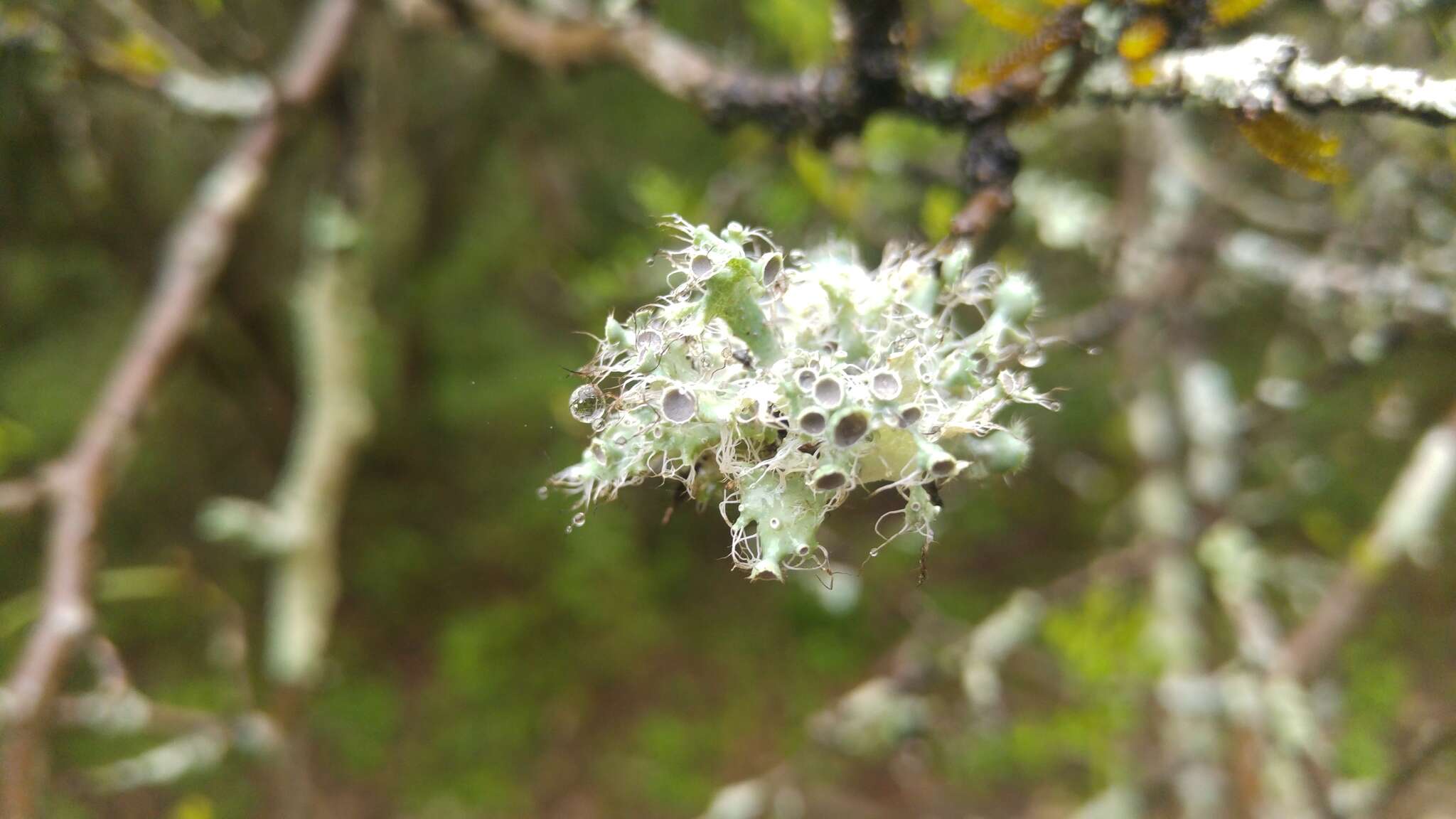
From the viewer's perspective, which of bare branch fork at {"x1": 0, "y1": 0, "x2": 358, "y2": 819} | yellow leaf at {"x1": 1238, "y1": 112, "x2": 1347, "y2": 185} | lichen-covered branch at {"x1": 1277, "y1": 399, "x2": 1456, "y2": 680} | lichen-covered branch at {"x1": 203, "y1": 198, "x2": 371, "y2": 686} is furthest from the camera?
lichen-covered branch at {"x1": 203, "y1": 198, "x2": 371, "y2": 686}

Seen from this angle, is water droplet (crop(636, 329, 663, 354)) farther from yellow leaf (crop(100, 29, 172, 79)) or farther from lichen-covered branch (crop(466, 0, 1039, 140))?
yellow leaf (crop(100, 29, 172, 79))

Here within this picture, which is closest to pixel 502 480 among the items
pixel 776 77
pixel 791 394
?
pixel 776 77

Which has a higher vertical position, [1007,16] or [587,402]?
[1007,16]

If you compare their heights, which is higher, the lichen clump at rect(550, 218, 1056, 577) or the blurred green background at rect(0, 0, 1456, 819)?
the blurred green background at rect(0, 0, 1456, 819)

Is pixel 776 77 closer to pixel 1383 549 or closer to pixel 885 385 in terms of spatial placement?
pixel 885 385

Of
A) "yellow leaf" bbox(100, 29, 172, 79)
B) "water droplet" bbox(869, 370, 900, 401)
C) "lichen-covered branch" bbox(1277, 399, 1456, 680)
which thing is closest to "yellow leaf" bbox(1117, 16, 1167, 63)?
"water droplet" bbox(869, 370, 900, 401)

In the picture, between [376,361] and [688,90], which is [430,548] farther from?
[688,90]
